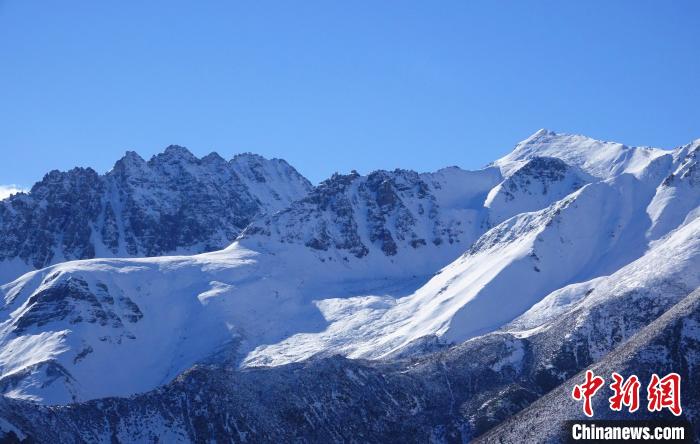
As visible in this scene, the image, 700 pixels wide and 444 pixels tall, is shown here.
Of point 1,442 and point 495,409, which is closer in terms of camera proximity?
point 1,442

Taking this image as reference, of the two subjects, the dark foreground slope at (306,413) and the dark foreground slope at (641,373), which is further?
the dark foreground slope at (306,413)

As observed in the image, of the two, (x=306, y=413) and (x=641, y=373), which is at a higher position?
(x=306, y=413)

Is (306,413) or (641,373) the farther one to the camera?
(306,413)

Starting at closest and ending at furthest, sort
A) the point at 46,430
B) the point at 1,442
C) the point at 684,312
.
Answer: the point at 1,442 → the point at 46,430 → the point at 684,312

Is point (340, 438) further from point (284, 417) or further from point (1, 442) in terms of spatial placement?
point (1, 442)

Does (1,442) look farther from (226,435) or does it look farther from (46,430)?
(226,435)

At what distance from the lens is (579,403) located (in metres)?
179

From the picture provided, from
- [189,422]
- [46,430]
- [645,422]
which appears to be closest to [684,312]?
[645,422]

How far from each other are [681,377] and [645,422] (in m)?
13.0

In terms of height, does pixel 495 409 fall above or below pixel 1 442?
below

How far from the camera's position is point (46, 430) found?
591 ft

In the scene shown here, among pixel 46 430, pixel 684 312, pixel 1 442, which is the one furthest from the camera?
pixel 684 312

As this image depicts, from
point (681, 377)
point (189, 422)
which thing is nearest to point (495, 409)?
point (681, 377)

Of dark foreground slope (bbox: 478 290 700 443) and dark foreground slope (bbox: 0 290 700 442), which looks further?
dark foreground slope (bbox: 0 290 700 442)
